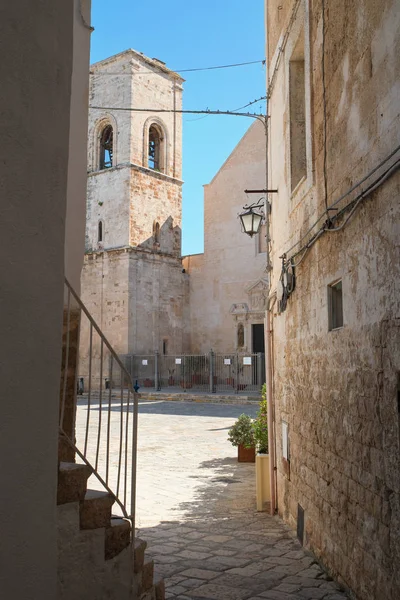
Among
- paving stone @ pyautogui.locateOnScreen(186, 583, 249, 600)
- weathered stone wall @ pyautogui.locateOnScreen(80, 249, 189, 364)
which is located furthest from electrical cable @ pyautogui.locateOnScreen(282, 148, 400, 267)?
weathered stone wall @ pyautogui.locateOnScreen(80, 249, 189, 364)

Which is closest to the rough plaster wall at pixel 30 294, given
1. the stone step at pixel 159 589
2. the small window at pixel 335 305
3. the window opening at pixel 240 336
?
the stone step at pixel 159 589

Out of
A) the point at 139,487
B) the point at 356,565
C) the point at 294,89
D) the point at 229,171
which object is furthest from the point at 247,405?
the point at 356,565

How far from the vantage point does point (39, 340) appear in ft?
9.83

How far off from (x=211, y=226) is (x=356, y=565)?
26.5 metres

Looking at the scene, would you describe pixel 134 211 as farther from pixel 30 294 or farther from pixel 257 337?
pixel 30 294

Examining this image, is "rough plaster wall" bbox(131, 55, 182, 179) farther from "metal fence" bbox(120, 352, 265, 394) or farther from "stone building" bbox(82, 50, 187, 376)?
"metal fence" bbox(120, 352, 265, 394)

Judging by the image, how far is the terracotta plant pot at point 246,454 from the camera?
1141 cm

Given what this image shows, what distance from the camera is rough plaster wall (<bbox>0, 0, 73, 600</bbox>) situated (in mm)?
2805

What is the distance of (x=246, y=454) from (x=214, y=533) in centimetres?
464

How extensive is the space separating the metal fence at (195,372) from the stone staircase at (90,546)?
2140 centimetres

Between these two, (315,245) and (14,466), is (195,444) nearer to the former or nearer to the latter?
(315,245)

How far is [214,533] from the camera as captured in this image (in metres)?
6.86

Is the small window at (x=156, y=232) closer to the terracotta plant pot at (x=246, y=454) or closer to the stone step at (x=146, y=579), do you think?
the terracotta plant pot at (x=246, y=454)

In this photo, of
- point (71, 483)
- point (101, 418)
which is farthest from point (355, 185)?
point (101, 418)
